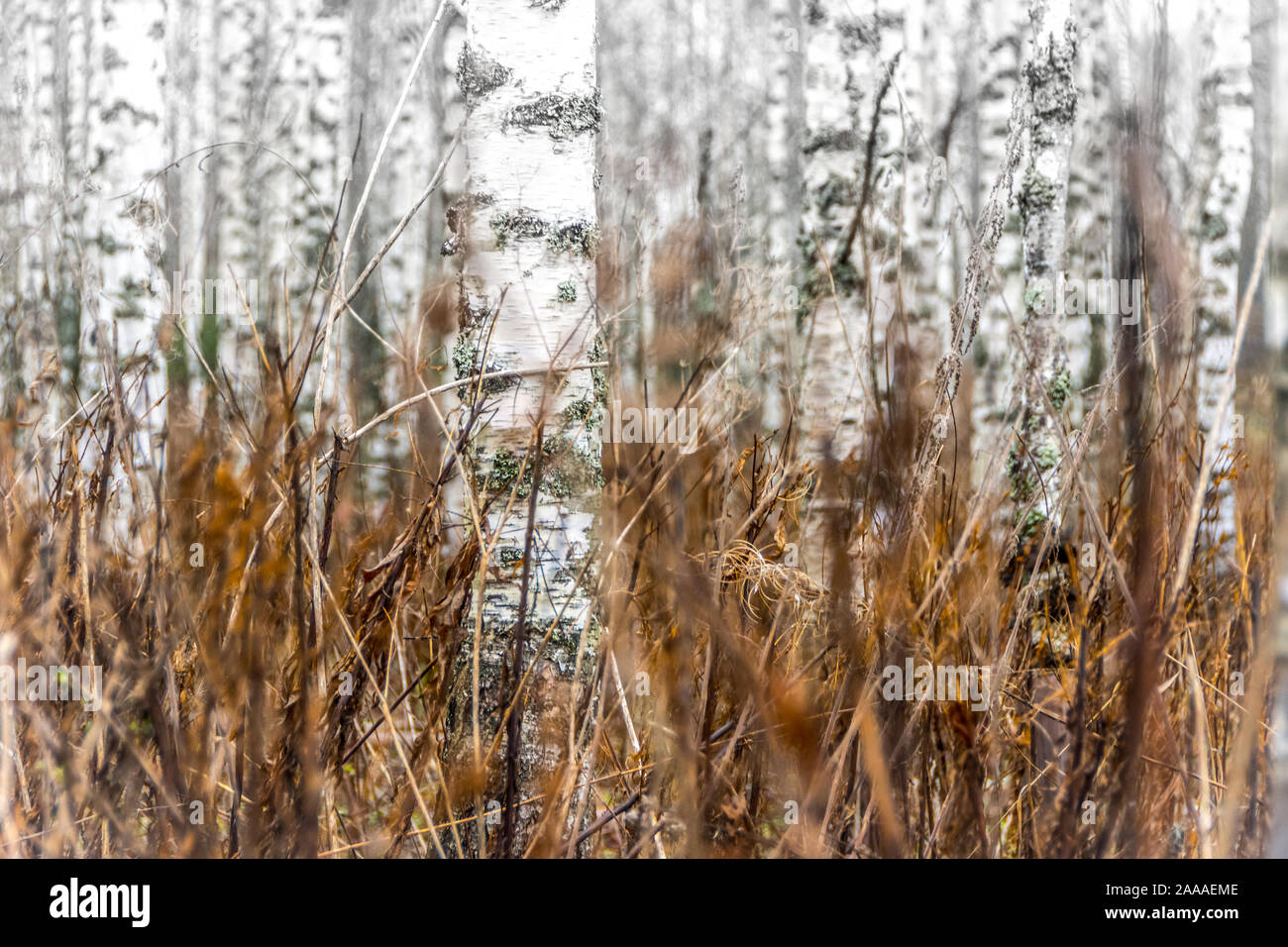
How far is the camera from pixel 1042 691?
5.69 ft

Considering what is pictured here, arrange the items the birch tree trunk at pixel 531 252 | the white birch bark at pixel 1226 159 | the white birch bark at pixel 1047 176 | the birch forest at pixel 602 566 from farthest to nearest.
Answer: the white birch bark at pixel 1226 159 < the white birch bark at pixel 1047 176 < the birch tree trunk at pixel 531 252 < the birch forest at pixel 602 566

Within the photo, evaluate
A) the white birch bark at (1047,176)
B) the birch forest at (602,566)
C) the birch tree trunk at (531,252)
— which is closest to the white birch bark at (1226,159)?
the white birch bark at (1047,176)

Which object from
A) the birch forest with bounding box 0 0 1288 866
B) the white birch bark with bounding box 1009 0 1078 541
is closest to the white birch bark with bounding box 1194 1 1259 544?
the white birch bark with bounding box 1009 0 1078 541

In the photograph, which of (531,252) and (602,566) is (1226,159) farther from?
(602,566)

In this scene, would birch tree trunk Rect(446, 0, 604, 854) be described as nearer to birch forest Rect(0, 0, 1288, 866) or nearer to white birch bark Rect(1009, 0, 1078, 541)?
birch forest Rect(0, 0, 1288, 866)

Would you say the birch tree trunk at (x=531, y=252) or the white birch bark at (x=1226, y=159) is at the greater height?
the white birch bark at (x=1226, y=159)

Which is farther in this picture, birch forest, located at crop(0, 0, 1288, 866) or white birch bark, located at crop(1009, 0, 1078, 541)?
white birch bark, located at crop(1009, 0, 1078, 541)

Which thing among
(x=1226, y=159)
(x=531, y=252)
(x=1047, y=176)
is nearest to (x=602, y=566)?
(x=531, y=252)

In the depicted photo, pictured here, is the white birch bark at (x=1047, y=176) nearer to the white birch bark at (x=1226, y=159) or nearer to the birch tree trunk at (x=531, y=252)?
the white birch bark at (x=1226, y=159)

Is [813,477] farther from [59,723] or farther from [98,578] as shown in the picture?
[59,723]

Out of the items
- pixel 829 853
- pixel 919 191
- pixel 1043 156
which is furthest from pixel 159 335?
pixel 919 191

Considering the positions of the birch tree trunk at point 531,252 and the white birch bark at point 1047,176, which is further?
the white birch bark at point 1047,176

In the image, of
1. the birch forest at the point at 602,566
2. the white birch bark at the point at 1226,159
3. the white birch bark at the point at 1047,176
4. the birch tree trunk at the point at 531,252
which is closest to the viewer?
the birch forest at the point at 602,566

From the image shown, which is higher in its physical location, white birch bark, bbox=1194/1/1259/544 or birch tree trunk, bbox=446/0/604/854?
white birch bark, bbox=1194/1/1259/544
